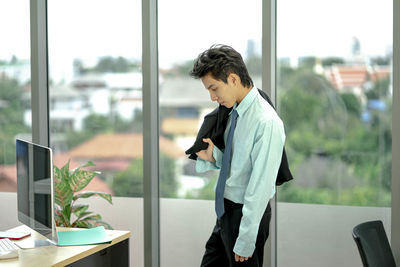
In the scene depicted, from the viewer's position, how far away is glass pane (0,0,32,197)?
4133mm

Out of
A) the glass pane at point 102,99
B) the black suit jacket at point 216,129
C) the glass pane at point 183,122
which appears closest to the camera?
the black suit jacket at point 216,129

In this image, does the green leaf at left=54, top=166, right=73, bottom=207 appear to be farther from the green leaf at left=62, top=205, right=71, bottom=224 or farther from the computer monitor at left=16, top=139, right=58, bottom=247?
the computer monitor at left=16, top=139, right=58, bottom=247

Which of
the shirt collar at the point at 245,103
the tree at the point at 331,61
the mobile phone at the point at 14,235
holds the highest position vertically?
the tree at the point at 331,61

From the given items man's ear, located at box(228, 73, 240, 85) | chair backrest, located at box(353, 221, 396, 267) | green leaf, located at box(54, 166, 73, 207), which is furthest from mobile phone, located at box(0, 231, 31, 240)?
chair backrest, located at box(353, 221, 396, 267)

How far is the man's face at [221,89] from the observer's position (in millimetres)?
2457

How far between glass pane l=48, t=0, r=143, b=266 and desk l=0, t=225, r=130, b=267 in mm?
1091

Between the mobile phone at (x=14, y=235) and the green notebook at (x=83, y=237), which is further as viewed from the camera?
the mobile phone at (x=14, y=235)

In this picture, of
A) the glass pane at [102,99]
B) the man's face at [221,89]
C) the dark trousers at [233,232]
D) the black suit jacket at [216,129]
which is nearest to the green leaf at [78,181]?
the glass pane at [102,99]

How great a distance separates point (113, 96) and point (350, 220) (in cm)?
179

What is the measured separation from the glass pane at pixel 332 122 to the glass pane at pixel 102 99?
102cm

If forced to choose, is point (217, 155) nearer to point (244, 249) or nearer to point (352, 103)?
point (244, 249)

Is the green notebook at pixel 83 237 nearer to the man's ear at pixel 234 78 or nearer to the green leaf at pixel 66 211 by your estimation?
the green leaf at pixel 66 211

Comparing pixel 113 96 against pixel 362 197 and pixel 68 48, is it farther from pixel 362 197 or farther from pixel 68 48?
pixel 362 197

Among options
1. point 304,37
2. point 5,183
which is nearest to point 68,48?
point 5,183
